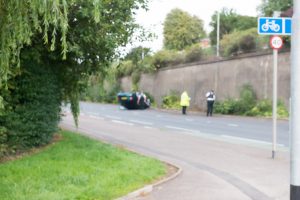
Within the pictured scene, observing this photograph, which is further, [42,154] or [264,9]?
[264,9]

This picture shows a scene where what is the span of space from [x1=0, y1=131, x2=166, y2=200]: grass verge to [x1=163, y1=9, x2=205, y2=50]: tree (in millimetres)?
60220

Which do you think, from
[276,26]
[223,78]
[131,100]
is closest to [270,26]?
[276,26]

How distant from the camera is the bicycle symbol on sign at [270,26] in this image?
486 inches

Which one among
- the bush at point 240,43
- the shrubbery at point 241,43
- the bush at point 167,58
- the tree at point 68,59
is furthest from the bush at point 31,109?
the bush at point 167,58

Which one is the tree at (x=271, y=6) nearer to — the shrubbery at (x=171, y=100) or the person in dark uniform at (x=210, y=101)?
the person in dark uniform at (x=210, y=101)

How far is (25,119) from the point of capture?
12.0 meters

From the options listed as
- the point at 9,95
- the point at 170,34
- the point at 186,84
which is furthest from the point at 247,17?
the point at 9,95

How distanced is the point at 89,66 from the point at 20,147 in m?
2.81

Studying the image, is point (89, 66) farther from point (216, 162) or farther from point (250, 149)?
point (250, 149)

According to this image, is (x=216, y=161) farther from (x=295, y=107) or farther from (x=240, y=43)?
(x=240, y=43)

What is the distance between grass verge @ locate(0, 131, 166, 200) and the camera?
809 cm

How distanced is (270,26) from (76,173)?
579 cm

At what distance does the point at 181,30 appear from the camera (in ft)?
238

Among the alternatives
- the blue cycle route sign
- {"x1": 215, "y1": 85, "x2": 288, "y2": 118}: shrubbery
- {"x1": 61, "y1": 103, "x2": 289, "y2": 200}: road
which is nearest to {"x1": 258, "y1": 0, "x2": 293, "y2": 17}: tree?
{"x1": 215, "y1": 85, "x2": 288, "y2": 118}: shrubbery
